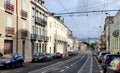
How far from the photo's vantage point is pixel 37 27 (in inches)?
2648

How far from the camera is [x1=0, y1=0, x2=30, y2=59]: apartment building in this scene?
4477cm

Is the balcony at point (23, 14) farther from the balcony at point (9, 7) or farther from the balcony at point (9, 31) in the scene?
the balcony at point (9, 31)

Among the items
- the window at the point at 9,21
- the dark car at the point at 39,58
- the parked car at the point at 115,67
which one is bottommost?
the dark car at the point at 39,58

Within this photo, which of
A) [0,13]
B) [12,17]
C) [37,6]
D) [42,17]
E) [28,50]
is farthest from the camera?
[42,17]

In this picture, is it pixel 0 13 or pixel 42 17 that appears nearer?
pixel 0 13

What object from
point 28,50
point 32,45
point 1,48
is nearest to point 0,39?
point 1,48

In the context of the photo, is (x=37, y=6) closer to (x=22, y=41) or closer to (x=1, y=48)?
(x=22, y=41)

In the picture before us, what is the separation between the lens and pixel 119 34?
64625 mm

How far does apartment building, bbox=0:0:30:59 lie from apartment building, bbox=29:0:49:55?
4090mm

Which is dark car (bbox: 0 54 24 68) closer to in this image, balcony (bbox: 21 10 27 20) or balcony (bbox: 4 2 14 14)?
balcony (bbox: 4 2 14 14)

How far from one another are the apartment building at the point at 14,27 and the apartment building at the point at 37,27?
409 centimetres

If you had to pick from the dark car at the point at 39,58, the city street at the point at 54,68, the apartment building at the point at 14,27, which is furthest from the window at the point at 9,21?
the dark car at the point at 39,58

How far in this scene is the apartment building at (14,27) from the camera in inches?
1763

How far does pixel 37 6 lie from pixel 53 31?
25.0 meters
